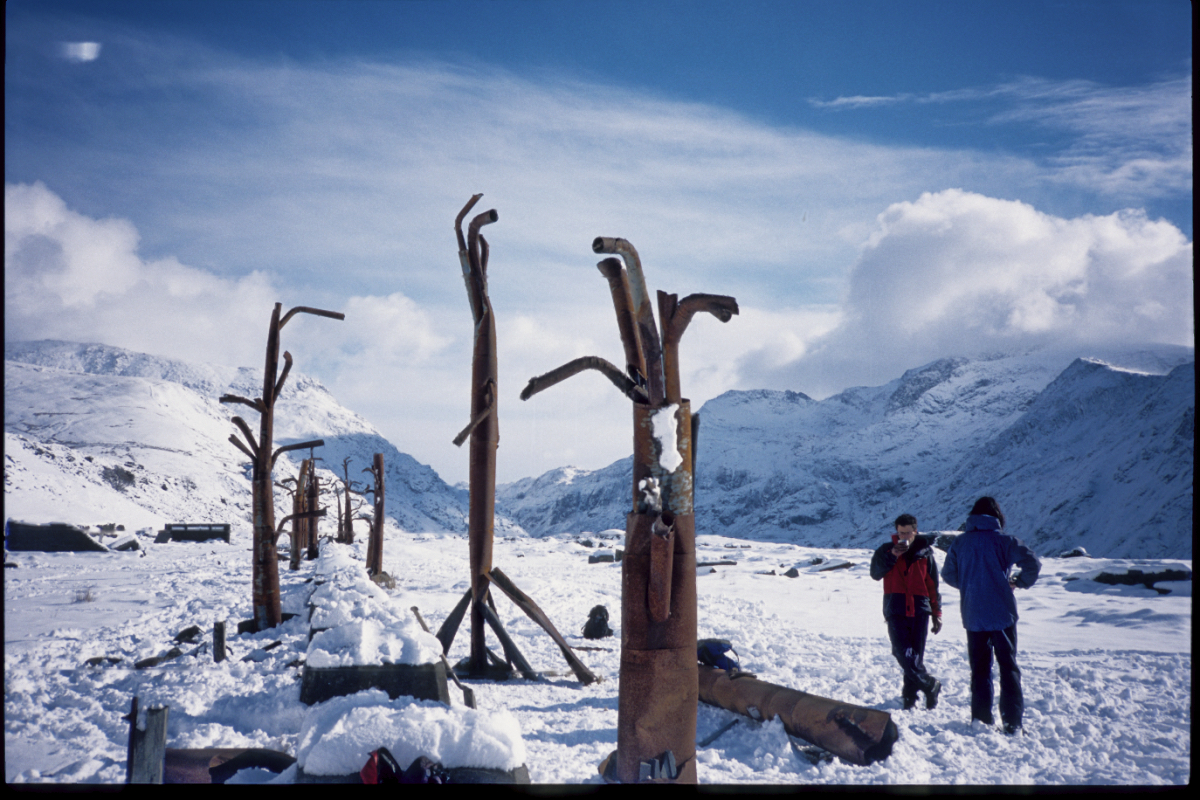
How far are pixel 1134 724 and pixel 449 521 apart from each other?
4917 inches

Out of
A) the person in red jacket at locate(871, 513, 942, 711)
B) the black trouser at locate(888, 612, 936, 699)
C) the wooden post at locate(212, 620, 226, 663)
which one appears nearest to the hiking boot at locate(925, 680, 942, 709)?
the black trouser at locate(888, 612, 936, 699)

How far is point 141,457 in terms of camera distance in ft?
219

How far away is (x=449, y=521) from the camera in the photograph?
407 ft

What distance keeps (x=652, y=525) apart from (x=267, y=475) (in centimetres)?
496

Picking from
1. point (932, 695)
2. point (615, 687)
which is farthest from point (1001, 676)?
point (615, 687)

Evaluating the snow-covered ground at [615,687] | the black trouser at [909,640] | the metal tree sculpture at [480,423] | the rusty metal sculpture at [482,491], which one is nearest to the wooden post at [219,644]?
the snow-covered ground at [615,687]

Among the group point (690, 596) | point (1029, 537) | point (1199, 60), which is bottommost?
point (1029, 537)

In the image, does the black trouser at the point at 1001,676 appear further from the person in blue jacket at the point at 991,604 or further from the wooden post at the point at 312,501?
the wooden post at the point at 312,501

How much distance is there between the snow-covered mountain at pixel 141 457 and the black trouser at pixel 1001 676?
27.7 ft

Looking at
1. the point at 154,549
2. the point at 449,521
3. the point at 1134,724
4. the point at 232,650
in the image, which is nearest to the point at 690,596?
the point at 1134,724

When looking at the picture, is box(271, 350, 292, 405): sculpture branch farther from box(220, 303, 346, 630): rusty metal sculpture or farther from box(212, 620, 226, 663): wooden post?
box(212, 620, 226, 663): wooden post

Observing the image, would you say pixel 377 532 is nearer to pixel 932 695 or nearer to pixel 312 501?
pixel 312 501

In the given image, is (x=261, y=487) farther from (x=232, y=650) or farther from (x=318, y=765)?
(x=318, y=765)

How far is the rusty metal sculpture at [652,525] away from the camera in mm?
2744
